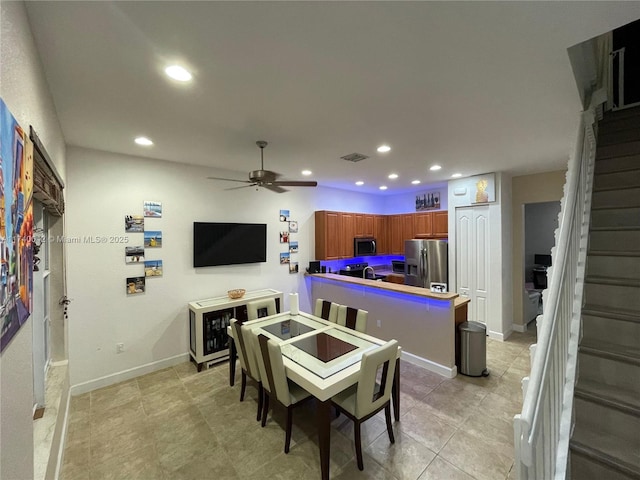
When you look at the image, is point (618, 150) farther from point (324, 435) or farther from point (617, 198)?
point (324, 435)

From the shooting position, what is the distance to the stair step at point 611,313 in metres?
1.80

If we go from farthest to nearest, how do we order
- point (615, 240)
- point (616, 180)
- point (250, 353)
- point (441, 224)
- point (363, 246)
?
point (363, 246), point (441, 224), point (250, 353), point (616, 180), point (615, 240)

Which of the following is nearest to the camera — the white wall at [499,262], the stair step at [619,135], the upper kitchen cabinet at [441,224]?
the stair step at [619,135]

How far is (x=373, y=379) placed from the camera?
2.01 meters

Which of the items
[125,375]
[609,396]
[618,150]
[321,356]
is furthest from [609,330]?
[125,375]

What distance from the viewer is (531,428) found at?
1025 millimetres

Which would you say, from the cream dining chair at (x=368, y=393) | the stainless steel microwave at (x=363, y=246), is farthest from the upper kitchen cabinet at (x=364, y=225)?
the cream dining chair at (x=368, y=393)

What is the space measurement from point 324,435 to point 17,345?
1.80 meters

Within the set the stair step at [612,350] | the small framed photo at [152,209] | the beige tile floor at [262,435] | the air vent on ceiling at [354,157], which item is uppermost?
the air vent on ceiling at [354,157]

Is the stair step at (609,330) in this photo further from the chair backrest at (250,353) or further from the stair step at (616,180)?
the chair backrest at (250,353)

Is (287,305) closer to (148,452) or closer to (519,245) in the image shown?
(148,452)

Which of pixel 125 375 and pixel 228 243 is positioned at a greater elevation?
pixel 228 243

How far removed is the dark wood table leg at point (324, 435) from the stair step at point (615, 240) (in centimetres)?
258

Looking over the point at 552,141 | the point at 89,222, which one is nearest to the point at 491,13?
the point at 552,141
